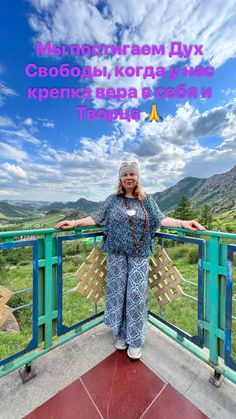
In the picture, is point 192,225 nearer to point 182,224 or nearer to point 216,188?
point 182,224

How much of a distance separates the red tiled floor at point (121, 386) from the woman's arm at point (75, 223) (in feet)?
3.43

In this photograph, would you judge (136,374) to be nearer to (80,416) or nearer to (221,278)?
(80,416)

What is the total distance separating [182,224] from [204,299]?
0.56 metres

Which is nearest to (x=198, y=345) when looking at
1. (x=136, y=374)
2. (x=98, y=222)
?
(x=136, y=374)

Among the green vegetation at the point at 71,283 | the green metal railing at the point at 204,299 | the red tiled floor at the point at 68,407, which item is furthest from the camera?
A: the green vegetation at the point at 71,283

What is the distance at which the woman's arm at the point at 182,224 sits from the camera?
1.44 m

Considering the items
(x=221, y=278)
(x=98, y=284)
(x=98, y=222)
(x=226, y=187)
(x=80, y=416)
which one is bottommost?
(x=80, y=416)

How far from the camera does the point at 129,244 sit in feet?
5.03

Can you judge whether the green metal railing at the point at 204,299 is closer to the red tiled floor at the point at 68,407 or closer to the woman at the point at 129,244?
the woman at the point at 129,244

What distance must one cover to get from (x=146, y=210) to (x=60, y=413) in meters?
1.36

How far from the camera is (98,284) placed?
1953mm

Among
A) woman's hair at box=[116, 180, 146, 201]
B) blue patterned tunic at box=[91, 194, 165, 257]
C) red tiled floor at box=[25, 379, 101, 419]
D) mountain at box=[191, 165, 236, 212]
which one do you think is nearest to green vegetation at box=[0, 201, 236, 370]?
blue patterned tunic at box=[91, 194, 165, 257]

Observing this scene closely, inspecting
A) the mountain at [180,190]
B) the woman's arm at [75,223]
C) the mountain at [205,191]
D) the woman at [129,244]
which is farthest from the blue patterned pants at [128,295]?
the mountain at [180,190]

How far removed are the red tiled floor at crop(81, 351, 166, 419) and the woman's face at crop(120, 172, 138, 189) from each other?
134 centimetres
